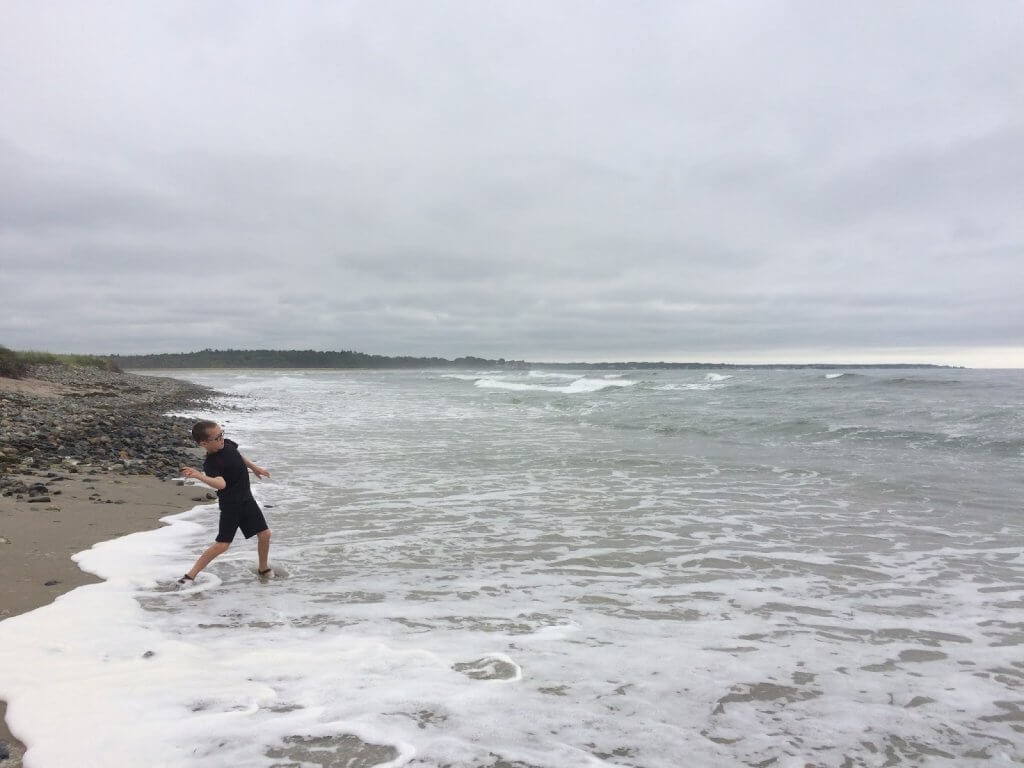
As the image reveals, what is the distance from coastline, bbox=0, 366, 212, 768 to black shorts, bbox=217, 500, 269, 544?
1092 mm

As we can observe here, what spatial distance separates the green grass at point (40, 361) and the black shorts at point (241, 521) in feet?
83.8

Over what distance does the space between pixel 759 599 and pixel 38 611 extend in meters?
5.71

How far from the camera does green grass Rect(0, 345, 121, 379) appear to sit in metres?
25.1

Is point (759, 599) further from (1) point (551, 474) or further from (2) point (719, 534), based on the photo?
(1) point (551, 474)

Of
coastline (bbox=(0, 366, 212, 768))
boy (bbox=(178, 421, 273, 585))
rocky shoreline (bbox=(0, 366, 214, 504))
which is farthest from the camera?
rocky shoreline (bbox=(0, 366, 214, 504))

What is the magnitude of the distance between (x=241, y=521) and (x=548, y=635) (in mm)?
3260

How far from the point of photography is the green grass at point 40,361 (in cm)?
2509

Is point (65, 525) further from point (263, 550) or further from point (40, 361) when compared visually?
point (40, 361)

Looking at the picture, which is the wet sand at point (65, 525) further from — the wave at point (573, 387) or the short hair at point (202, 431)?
the wave at point (573, 387)

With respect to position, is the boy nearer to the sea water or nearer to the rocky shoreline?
the sea water

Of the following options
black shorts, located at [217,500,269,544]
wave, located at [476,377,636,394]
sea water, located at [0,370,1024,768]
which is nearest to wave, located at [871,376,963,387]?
wave, located at [476,377,636,394]

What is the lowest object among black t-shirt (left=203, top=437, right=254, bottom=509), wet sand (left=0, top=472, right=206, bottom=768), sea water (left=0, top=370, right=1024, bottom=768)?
sea water (left=0, top=370, right=1024, bottom=768)

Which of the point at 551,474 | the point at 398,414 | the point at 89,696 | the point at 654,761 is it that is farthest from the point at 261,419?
the point at 654,761

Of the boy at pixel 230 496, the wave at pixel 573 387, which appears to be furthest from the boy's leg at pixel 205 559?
the wave at pixel 573 387
